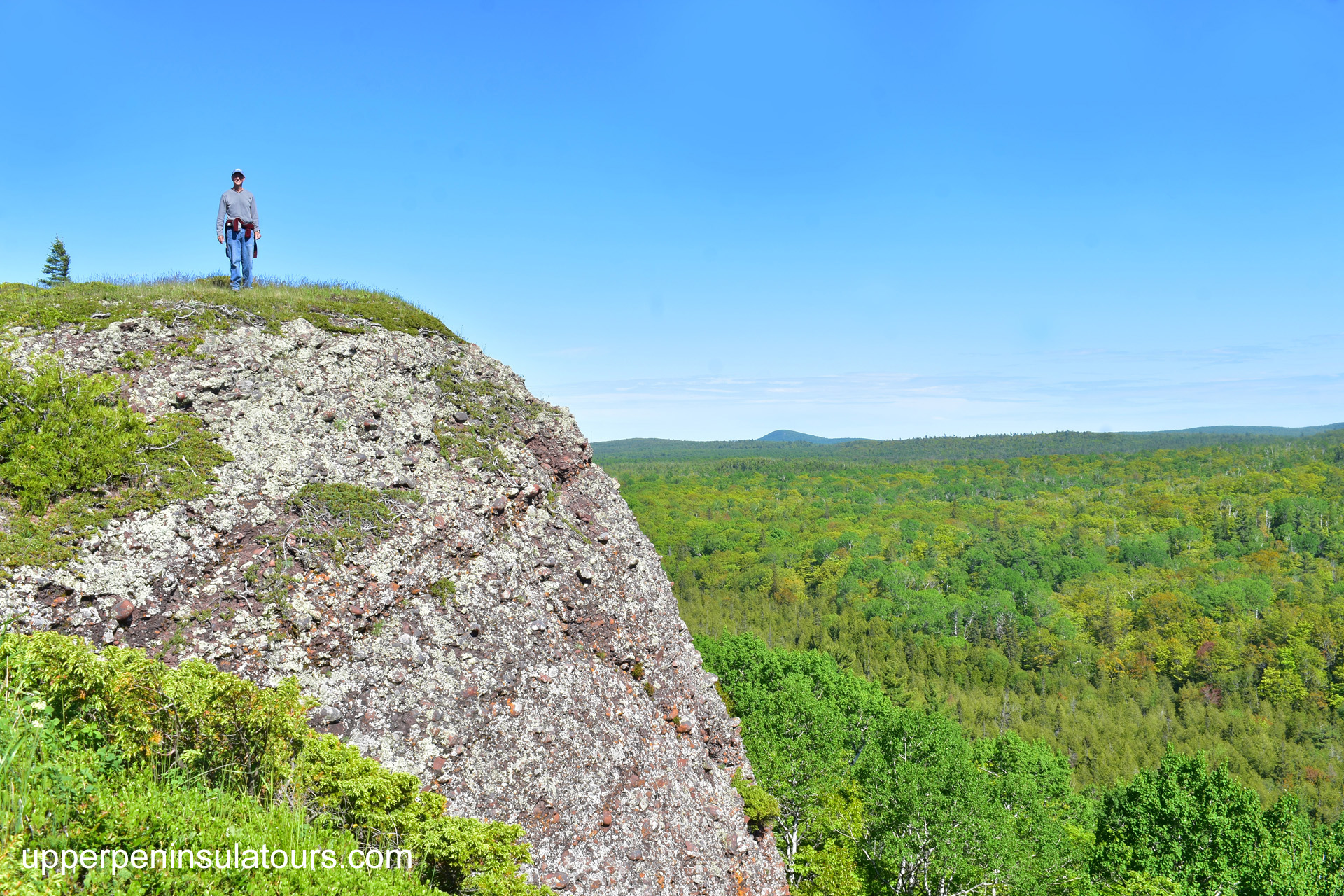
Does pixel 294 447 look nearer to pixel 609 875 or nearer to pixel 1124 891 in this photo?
pixel 609 875

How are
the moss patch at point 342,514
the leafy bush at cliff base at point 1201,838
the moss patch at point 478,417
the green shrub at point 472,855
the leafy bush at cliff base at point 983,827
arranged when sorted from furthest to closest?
the leafy bush at cliff base at point 983,827 → the leafy bush at cliff base at point 1201,838 → the moss patch at point 478,417 → the moss patch at point 342,514 → the green shrub at point 472,855

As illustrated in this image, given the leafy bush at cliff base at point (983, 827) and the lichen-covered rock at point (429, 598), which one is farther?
the leafy bush at cliff base at point (983, 827)

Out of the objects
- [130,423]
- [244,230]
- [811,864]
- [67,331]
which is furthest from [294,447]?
[811,864]

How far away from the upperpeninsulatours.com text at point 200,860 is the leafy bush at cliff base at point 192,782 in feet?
0.27

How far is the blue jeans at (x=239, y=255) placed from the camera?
643 inches

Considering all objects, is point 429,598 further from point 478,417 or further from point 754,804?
point 754,804

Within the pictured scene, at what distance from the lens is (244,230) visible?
1650 cm

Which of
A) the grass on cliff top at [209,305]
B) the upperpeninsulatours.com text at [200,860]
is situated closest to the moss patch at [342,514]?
the grass on cliff top at [209,305]

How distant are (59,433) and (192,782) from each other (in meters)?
6.66

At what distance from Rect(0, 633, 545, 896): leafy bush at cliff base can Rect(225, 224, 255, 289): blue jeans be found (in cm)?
1145

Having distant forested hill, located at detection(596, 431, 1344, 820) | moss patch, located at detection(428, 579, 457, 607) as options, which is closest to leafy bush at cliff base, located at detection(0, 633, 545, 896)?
moss patch, located at detection(428, 579, 457, 607)

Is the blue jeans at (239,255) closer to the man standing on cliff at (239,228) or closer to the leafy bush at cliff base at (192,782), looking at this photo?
the man standing on cliff at (239,228)

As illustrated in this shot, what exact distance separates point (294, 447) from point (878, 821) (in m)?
33.5

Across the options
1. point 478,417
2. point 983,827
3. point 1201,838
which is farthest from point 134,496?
point 1201,838
